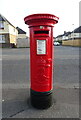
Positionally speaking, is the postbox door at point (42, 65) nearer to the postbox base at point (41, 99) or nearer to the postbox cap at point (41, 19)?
the postbox base at point (41, 99)

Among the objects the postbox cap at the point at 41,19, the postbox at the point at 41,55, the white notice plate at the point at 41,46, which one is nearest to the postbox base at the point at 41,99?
the postbox at the point at 41,55

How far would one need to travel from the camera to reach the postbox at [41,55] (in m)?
2.67

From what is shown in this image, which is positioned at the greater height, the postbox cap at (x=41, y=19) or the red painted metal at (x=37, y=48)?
the postbox cap at (x=41, y=19)

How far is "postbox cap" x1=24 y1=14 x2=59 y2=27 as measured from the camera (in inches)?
101

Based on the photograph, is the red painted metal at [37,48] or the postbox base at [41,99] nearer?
the red painted metal at [37,48]

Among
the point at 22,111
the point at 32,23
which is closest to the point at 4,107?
the point at 22,111

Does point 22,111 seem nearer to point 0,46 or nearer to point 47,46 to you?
point 47,46

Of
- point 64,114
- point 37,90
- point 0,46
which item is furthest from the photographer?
point 0,46

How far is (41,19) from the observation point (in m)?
2.61

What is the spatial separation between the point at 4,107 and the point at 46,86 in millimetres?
1172

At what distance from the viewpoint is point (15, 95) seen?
3.64 metres

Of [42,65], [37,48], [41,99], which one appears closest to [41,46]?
[37,48]

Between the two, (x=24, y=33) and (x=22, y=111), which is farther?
(x=24, y=33)

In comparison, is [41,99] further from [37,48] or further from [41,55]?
[37,48]
